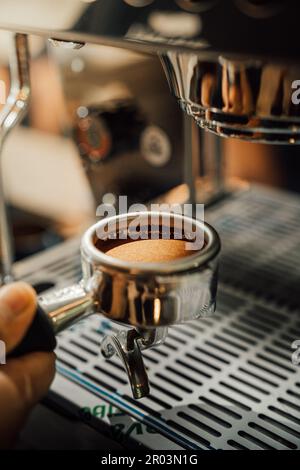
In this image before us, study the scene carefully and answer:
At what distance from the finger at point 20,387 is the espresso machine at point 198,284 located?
0.01m

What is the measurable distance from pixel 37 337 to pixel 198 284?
0.46 feet

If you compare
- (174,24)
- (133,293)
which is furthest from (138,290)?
(174,24)

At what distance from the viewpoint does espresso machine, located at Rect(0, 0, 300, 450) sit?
1.50ft

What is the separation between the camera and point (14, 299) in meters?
0.48

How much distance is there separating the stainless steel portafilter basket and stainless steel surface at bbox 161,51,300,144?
3.7 inches

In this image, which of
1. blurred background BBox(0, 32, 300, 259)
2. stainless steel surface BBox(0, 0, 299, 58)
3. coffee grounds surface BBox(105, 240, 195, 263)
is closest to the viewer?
stainless steel surface BBox(0, 0, 299, 58)

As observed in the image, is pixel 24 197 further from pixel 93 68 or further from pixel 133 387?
pixel 133 387

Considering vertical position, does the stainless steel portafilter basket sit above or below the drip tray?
above

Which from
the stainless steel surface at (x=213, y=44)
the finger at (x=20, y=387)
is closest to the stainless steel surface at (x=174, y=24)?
the stainless steel surface at (x=213, y=44)

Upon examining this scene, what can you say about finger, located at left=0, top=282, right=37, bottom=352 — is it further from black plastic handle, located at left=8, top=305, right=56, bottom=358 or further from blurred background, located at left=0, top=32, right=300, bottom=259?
blurred background, located at left=0, top=32, right=300, bottom=259

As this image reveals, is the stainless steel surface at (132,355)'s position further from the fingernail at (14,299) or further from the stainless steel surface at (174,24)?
the stainless steel surface at (174,24)

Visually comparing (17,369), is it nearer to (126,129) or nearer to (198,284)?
(198,284)

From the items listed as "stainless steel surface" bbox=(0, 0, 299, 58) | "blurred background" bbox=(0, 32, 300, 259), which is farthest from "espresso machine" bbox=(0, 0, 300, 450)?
"blurred background" bbox=(0, 32, 300, 259)
